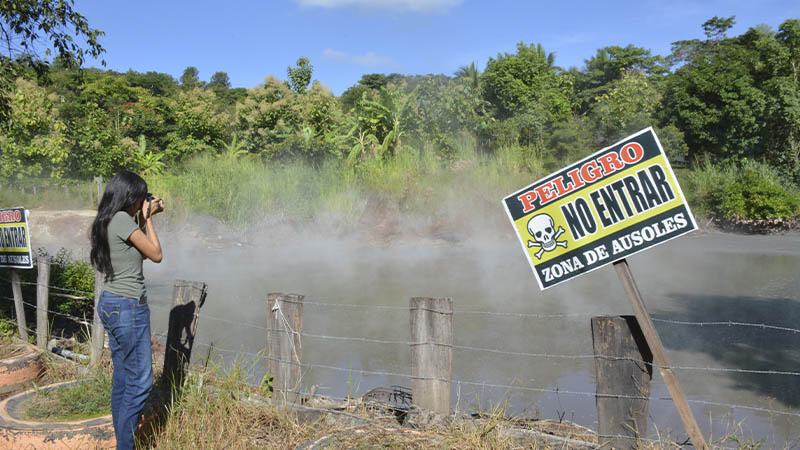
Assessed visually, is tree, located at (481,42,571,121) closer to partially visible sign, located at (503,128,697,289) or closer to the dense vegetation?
the dense vegetation

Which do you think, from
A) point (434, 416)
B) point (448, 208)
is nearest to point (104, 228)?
point (434, 416)

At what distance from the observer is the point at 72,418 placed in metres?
4.21

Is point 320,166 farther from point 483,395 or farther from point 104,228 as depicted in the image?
point 104,228

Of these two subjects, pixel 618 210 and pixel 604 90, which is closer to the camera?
pixel 618 210

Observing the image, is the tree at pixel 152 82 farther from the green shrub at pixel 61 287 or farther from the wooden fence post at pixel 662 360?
the wooden fence post at pixel 662 360

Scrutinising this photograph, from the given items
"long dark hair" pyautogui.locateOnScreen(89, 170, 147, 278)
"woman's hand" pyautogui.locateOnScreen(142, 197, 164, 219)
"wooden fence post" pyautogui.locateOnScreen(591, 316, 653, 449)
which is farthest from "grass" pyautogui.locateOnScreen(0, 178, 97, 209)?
"wooden fence post" pyautogui.locateOnScreen(591, 316, 653, 449)

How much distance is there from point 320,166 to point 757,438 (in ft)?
50.4

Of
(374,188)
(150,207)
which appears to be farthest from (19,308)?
(374,188)

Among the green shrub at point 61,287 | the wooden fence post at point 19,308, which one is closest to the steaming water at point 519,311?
the green shrub at point 61,287

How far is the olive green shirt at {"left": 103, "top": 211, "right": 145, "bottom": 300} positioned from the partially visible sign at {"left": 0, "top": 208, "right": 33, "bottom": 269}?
255 centimetres

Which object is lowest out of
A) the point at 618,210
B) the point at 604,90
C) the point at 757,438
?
the point at 757,438

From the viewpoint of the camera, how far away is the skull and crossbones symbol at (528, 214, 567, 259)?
12.1 feet

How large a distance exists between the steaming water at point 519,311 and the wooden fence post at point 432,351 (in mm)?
464

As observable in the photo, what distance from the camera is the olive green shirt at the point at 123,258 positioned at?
3.57 meters
